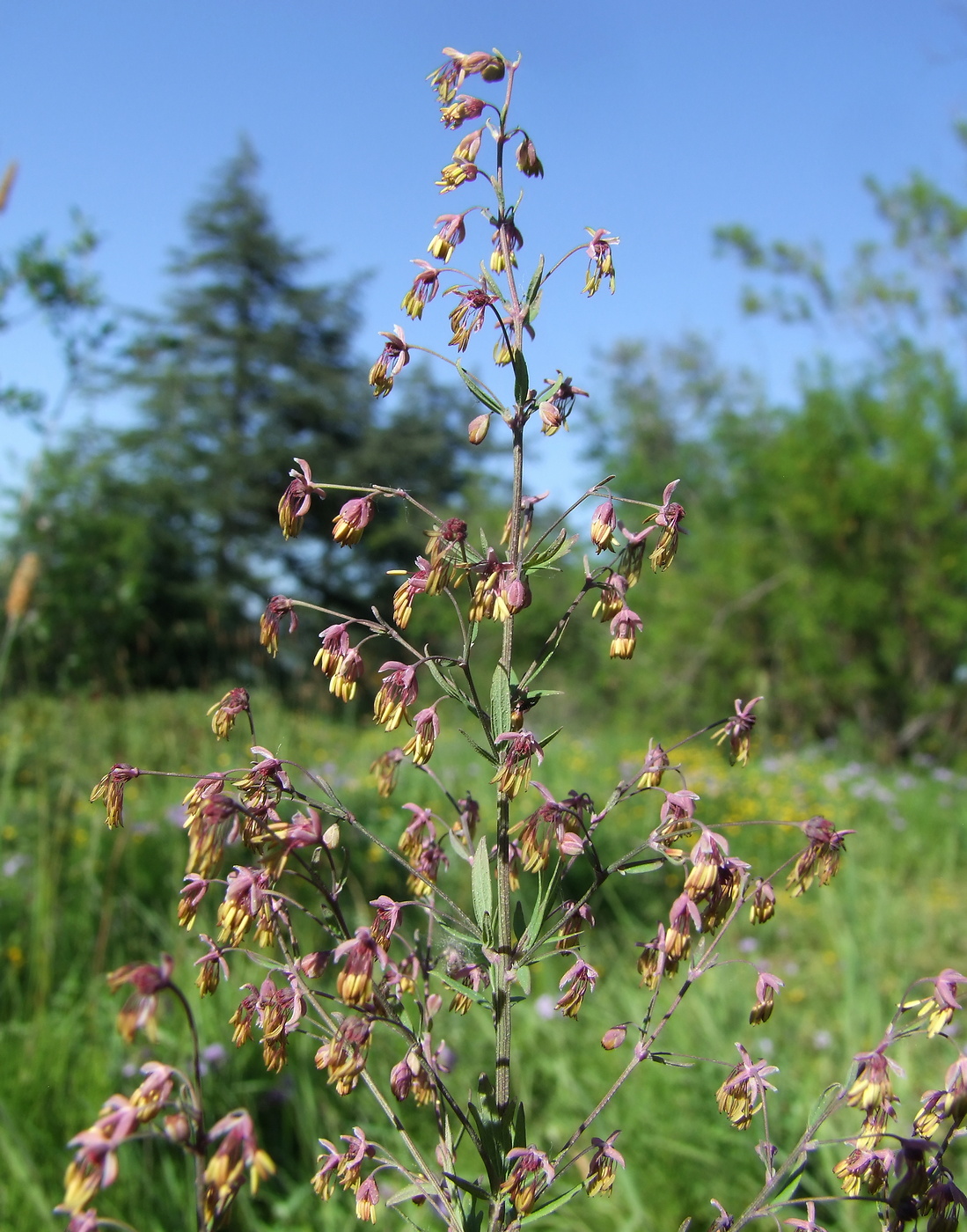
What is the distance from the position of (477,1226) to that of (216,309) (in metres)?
26.6

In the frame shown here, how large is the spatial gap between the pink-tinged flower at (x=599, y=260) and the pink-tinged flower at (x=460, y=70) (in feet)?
0.87

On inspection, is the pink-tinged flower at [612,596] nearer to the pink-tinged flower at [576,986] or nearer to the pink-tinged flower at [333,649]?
the pink-tinged flower at [333,649]

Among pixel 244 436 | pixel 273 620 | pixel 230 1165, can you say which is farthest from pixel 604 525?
pixel 244 436

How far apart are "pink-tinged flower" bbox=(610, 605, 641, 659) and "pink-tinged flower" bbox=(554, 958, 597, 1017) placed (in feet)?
1.41

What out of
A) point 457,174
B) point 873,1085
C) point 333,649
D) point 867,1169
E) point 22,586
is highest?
point 457,174

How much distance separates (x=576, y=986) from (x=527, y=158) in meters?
1.21

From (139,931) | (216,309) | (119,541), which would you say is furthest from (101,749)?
(216,309)

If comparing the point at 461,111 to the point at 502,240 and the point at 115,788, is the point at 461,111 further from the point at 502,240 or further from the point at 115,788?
the point at 115,788

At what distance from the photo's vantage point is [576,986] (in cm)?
130

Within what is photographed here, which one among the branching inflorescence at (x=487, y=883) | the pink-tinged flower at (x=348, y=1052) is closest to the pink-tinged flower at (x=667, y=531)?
the branching inflorescence at (x=487, y=883)

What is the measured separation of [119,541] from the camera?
56.5 feet

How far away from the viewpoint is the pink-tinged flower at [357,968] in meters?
1.12

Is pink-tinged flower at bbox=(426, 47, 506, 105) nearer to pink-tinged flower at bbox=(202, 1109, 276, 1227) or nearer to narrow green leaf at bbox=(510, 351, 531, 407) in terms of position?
narrow green leaf at bbox=(510, 351, 531, 407)

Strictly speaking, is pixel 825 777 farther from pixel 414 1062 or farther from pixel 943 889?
pixel 414 1062
